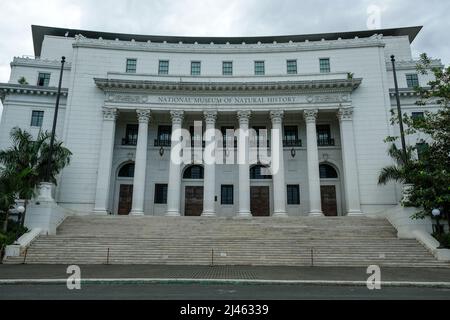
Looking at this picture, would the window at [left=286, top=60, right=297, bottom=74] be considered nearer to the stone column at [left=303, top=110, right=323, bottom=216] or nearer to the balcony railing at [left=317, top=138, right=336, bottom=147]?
the stone column at [left=303, top=110, right=323, bottom=216]

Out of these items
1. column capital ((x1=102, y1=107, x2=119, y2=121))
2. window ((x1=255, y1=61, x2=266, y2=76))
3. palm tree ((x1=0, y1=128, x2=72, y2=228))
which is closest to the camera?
palm tree ((x1=0, y1=128, x2=72, y2=228))

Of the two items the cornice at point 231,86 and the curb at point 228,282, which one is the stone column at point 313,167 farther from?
the curb at point 228,282

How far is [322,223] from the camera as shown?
88.9 feet

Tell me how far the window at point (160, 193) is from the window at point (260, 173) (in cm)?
955

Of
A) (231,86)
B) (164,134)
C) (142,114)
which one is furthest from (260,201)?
(142,114)

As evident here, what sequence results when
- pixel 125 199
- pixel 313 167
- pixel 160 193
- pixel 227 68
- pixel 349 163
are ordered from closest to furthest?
pixel 313 167, pixel 349 163, pixel 125 199, pixel 160 193, pixel 227 68

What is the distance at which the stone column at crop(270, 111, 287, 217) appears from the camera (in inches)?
1242

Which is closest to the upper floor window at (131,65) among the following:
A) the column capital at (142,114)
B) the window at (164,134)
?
the column capital at (142,114)

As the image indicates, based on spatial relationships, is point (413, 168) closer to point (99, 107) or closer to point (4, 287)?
point (4, 287)

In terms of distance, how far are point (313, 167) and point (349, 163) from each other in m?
3.56

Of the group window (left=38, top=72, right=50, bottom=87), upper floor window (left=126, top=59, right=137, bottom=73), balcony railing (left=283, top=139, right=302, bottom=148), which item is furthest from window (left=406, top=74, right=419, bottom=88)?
window (left=38, top=72, right=50, bottom=87)

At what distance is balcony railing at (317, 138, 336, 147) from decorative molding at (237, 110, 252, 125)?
868 cm

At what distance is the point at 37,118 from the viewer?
1419 inches

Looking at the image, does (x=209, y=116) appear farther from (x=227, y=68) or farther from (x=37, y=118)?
(x=37, y=118)
